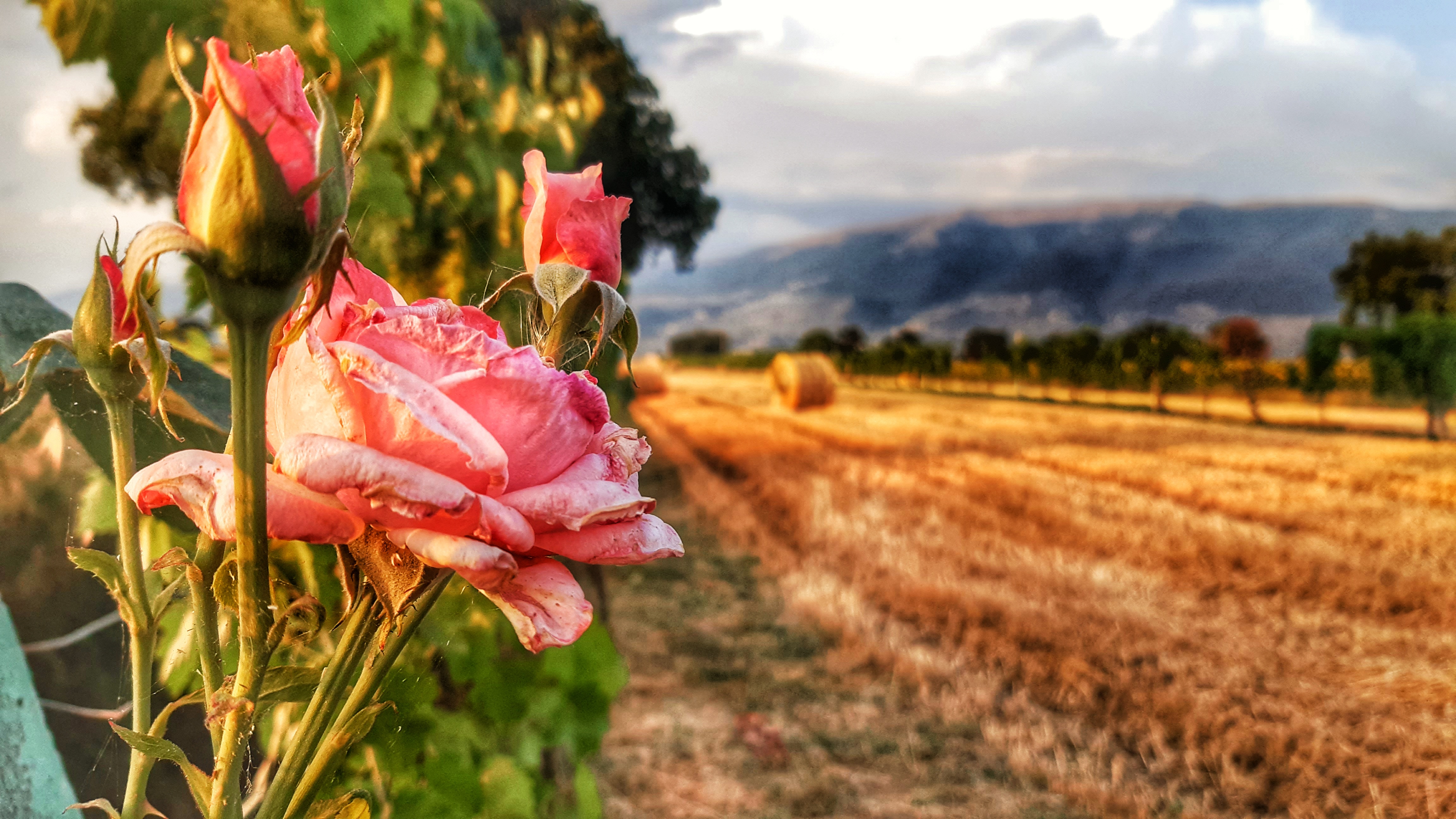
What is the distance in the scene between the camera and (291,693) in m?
0.32

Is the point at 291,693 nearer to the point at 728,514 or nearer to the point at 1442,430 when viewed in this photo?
the point at 728,514

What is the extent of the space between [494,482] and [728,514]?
8.00 metres

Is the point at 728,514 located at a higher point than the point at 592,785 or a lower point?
lower

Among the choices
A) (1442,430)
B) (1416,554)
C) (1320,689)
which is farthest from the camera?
(1442,430)

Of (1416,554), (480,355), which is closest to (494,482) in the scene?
(480,355)

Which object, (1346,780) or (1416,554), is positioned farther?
(1416,554)

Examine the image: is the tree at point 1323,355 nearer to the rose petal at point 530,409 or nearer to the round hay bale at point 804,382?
the round hay bale at point 804,382

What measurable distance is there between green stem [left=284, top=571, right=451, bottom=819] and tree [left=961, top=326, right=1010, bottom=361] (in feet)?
96.2

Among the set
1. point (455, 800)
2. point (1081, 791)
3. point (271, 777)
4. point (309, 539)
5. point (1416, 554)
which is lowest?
point (1081, 791)

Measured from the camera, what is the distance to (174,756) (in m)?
0.31

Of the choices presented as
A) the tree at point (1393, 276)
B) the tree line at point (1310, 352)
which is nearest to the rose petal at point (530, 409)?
the tree line at point (1310, 352)

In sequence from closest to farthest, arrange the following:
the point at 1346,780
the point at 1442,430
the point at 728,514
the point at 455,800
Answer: the point at 455,800 < the point at 1346,780 < the point at 728,514 < the point at 1442,430

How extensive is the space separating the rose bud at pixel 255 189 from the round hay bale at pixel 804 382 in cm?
1626

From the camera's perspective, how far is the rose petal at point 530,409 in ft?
0.92
